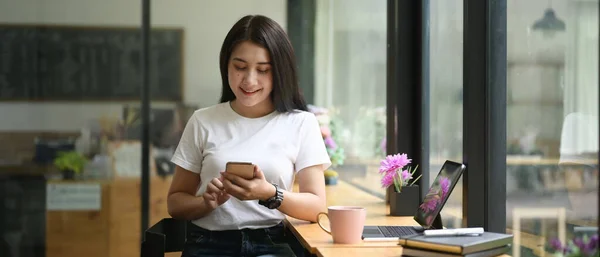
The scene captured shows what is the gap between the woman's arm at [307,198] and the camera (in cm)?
230

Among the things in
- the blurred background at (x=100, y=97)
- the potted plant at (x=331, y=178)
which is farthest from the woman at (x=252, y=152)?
the blurred background at (x=100, y=97)

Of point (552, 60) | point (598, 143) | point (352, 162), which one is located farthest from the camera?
point (352, 162)

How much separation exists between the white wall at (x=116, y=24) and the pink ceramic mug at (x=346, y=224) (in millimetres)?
→ 2715

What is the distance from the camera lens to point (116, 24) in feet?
15.3

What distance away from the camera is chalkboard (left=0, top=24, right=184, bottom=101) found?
4.67 m

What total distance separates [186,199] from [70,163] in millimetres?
2500

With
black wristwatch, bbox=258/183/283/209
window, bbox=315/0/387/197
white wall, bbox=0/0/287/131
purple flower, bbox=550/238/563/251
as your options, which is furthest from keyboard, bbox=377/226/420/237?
white wall, bbox=0/0/287/131

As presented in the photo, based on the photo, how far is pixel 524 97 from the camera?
2012 millimetres

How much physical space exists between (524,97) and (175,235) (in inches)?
39.8

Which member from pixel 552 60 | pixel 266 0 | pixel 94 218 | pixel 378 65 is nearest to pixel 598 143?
pixel 552 60

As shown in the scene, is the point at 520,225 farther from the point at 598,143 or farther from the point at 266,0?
the point at 266,0

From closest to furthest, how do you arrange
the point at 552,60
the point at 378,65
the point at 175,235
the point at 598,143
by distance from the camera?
the point at 598,143, the point at 552,60, the point at 175,235, the point at 378,65

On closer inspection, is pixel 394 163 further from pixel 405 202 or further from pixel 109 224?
pixel 109 224

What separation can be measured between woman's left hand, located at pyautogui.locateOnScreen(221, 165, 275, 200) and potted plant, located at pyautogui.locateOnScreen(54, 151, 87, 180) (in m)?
2.69
